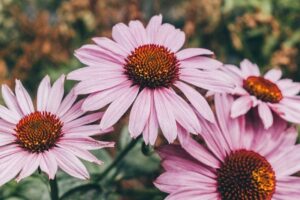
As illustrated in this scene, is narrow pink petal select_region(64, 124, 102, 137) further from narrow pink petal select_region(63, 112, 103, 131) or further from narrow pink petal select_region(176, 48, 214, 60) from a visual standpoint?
narrow pink petal select_region(176, 48, 214, 60)

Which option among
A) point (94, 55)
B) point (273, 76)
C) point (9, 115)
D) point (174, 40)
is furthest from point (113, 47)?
point (273, 76)

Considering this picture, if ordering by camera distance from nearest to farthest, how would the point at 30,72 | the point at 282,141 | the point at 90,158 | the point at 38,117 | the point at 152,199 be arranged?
the point at 90,158
the point at 38,117
the point at 282,141
the point at 152,199
the point at 30,72

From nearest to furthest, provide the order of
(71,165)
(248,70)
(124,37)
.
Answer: (71,165)
(124,37)
(248,70)

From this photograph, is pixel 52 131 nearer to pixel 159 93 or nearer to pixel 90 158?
pixel 90 158

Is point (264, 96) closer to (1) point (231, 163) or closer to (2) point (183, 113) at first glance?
(1) point (231, 163)

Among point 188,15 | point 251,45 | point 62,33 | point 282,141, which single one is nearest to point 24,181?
point 282,141
